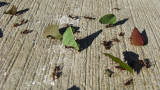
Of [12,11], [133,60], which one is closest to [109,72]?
[133,60]

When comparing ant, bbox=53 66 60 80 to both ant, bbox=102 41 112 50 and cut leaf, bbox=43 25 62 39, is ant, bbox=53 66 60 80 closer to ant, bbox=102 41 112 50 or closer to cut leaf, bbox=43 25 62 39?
cut leaf, bbox=43 25 62 39

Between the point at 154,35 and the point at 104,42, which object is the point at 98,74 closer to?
the point at 104,42

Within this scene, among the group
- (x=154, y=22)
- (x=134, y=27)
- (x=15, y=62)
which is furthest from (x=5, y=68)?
(x=154, y=22)

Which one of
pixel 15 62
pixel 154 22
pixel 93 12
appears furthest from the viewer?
pixel 93 12

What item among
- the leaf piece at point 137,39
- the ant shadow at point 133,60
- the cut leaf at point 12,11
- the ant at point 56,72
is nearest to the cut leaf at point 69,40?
the ant at point 56,72

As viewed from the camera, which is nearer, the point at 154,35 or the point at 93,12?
the point at 154,35

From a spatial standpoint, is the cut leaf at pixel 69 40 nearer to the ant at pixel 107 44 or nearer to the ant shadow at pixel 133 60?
the ant at pixel 107 44

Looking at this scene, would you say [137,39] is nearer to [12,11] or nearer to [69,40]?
[69,40]
